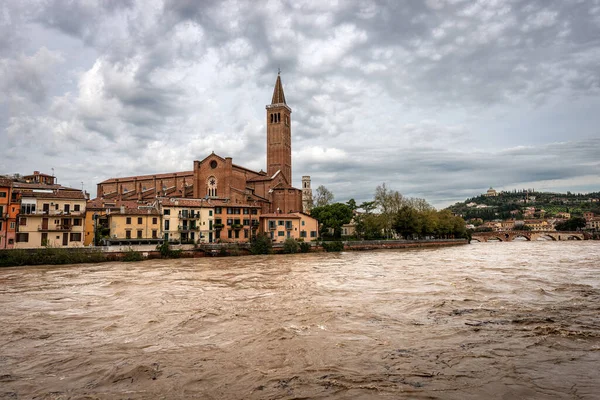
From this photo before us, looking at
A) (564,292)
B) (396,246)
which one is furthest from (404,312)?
(396,246)

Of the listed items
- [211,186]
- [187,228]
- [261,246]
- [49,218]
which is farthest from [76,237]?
[211,186]

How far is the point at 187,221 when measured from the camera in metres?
48.6

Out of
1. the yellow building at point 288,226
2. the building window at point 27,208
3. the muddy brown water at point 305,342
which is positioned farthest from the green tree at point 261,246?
the muddy brown water at point 305,342

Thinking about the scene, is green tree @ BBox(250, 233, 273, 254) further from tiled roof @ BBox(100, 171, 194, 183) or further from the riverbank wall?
tiled roof @ BBox(100, 171, 194, 183)

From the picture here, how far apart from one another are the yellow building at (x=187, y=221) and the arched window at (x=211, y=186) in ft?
40.0

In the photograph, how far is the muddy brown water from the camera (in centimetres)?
703

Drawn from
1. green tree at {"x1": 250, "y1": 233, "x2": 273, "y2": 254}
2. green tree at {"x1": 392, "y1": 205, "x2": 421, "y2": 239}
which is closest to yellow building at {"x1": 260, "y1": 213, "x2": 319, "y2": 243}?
green tree at {"x1": 250, "y1": 233, "x2": 273, "y2": 254}

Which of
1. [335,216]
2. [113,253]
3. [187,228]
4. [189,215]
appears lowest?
[113,253]

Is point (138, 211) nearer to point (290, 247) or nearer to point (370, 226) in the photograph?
point (290, 247)

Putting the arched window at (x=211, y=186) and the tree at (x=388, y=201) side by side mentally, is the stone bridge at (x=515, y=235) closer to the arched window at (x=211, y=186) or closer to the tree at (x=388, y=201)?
the tree at (x=388, y=201)

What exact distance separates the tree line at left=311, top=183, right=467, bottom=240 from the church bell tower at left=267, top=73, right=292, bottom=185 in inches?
341

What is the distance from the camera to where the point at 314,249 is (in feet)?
168

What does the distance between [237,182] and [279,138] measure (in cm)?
1725

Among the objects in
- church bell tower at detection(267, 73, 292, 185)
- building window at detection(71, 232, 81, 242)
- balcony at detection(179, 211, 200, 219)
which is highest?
church bell tower at detection(267, 73, 292, 185)
